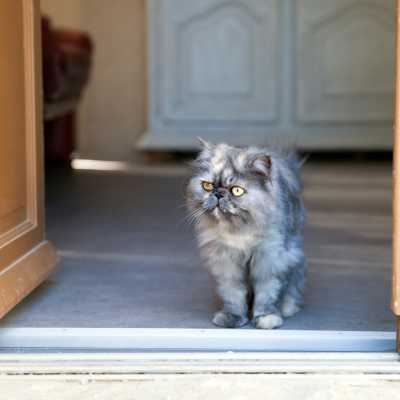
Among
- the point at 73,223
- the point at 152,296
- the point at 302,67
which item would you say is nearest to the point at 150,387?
the point at 152,296

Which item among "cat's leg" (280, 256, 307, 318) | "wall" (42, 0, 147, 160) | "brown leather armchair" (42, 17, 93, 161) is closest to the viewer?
"cat's leg" (280, 256, 307, 318)

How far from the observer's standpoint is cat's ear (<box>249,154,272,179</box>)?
205 centimetres

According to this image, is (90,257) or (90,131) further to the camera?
(90,131)

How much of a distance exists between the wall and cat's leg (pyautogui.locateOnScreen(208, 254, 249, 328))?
4723 millimetres

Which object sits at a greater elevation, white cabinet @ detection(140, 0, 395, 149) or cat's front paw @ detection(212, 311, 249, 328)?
white cabinet @ detection(140, 0, 395, 149)

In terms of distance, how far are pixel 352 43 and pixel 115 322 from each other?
4.46m

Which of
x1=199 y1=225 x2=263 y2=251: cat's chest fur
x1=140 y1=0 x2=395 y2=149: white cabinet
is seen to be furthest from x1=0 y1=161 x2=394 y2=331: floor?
x1=140 y1=0 x2=395 y2=149: white cabinet

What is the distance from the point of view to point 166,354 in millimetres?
1955

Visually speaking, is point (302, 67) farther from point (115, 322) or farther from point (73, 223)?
point (115, 322)

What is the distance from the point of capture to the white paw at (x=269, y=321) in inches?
84.9

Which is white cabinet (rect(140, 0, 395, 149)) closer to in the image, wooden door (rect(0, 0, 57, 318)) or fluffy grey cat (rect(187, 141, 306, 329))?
wooden door (rect(0, 0, 57, 318))

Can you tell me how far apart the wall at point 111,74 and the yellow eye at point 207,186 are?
15.8 feet

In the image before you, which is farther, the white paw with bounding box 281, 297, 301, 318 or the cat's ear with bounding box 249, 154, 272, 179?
the white paw with bounding box 281, 297, 301, 318

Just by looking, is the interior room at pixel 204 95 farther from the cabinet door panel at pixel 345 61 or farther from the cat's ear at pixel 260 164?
the cat's ear at pixel 260 164
